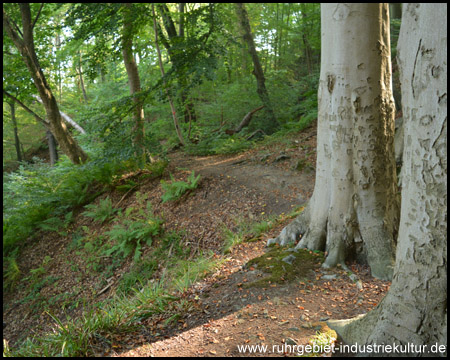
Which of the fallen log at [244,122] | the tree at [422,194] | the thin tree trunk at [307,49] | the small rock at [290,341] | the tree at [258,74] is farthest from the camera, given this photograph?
the thin tree trunk at [307,49]

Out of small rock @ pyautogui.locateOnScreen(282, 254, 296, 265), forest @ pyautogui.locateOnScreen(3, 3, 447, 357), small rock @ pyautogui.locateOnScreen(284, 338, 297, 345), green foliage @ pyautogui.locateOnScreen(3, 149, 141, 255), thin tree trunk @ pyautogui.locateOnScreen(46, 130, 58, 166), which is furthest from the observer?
thin tree trunk @ pyautogui.locateOnScreen(46, 130, 58, 166)

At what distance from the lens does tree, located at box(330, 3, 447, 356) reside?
212cm

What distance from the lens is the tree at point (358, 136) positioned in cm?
389

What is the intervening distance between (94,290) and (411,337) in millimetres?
6252

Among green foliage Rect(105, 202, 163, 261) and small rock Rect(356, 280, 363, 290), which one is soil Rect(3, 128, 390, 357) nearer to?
small rock Rect(356, 280, 363, 290)

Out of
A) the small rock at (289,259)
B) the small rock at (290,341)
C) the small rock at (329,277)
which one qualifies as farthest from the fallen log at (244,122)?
the small rock at (290,341)

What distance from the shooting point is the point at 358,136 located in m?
4.05

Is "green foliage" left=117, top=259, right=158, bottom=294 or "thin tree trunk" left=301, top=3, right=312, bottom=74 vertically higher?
"thin tree trunk" left=301, top=3, right=312, bottom=74

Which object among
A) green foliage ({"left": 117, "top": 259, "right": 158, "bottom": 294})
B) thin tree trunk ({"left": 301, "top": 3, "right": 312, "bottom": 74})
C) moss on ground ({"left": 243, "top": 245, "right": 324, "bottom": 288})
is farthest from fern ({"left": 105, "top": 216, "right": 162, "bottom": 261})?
thin tree trunk ({"left": 301, "top": 3, "right": 312, "bottom": 74})

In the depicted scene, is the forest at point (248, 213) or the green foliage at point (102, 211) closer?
the forest at point (248, 213)

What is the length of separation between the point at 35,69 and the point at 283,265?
9245mm

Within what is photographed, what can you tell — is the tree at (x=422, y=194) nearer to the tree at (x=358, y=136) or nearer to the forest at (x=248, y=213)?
the forest at (x=248, y=213)

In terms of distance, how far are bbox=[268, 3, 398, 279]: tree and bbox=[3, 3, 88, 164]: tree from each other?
8.71m

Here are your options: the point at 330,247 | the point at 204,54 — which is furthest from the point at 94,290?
the point at 204,54
